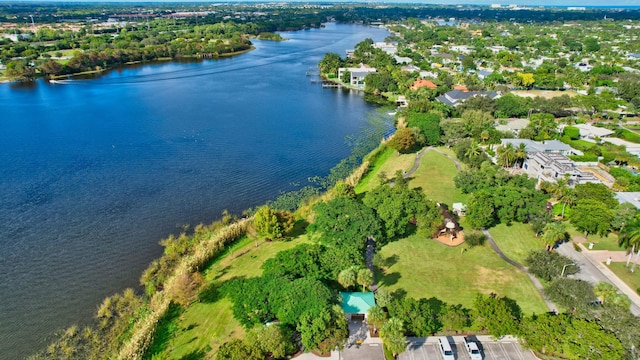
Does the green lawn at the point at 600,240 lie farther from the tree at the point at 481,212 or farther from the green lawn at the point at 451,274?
the green lawn at the point at 451,274

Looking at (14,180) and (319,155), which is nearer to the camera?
(14,180)

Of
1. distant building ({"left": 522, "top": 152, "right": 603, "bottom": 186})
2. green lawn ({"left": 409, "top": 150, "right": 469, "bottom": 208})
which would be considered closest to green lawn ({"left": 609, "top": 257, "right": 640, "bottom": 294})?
distant building ({"left": 522, "top": 152, "right": 603, "bottom": 186})

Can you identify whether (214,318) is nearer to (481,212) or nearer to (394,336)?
(394,336)

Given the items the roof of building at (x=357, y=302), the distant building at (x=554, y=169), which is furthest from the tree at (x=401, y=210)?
the distant building at (x=554, y=169)

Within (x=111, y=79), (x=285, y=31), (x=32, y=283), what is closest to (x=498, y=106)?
(x=32, y=283)

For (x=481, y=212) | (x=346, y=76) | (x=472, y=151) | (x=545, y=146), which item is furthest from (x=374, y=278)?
(x=346, y=76)

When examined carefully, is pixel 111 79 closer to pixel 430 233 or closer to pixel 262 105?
pixel 262 105
